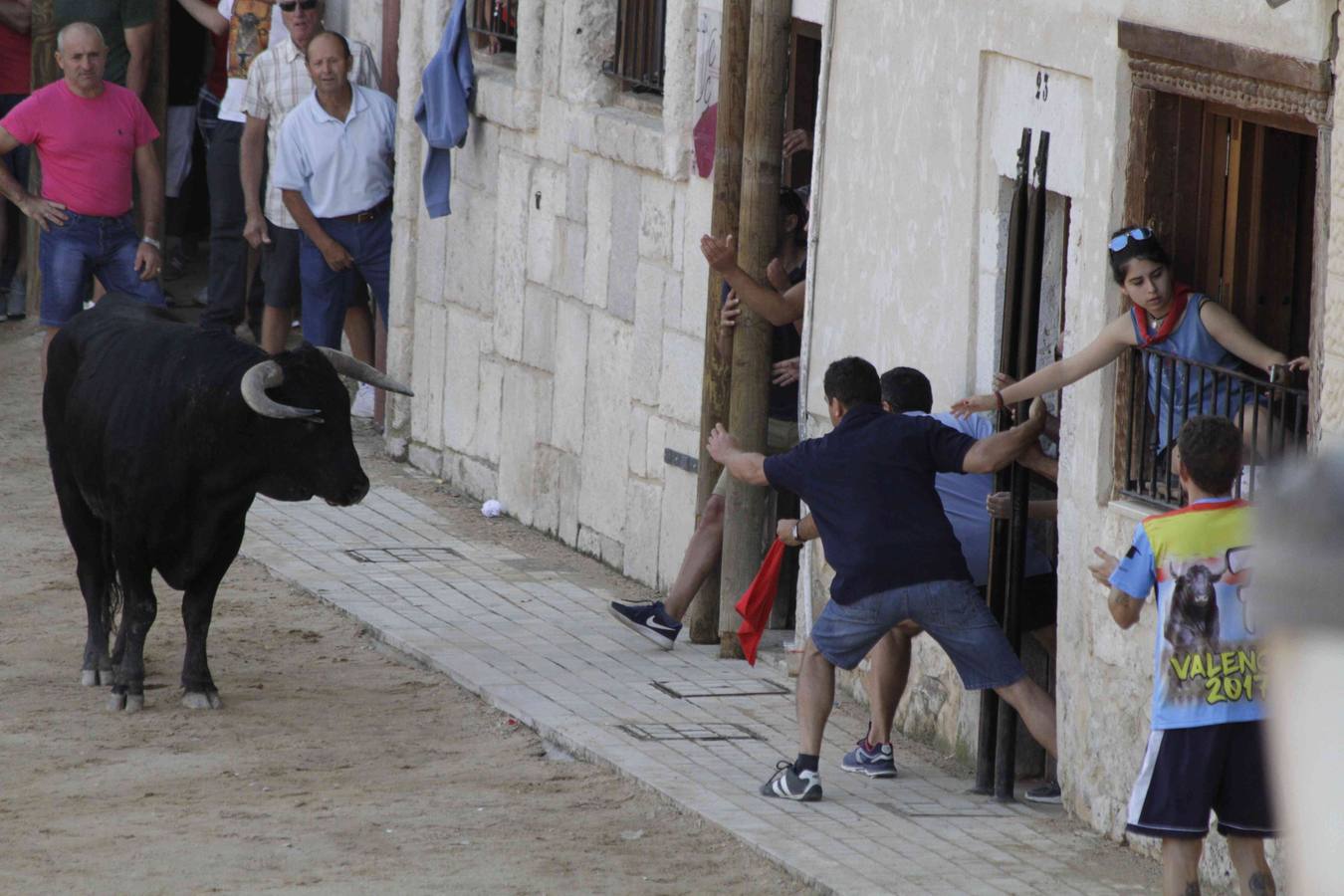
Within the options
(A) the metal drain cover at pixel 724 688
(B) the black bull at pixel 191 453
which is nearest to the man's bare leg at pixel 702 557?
(A) the metal drain cover at pixel 724 688

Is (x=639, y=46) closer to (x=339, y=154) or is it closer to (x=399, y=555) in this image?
(x=339, y=154)

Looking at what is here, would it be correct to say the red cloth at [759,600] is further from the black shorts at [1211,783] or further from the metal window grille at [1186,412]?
the black shorts at [1211,783]

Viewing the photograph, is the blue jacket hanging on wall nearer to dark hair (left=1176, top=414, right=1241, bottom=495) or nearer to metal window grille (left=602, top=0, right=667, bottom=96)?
metal window grille (left=602, top=0, right=667, bottom=96)

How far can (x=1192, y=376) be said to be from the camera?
612 cm

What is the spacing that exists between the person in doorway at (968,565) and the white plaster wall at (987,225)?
267 mm

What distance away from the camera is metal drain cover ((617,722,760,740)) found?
757 centimetres

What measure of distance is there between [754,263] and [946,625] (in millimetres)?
2399

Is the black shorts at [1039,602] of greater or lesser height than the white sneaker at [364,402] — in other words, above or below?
above

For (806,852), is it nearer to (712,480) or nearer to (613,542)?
(712,480)

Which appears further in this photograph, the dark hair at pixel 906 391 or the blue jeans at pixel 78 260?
the blue jeans at pixel 78 260

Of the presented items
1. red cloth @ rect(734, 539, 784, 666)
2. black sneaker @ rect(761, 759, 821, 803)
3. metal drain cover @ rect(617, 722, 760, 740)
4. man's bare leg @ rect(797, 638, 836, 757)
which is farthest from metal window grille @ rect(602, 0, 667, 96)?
black sneaker @ rect(761, 759, 821, 803)

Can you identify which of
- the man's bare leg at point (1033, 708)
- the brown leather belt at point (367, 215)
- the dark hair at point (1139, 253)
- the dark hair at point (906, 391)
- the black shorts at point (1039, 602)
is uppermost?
the dark hair at point (1139, 253)

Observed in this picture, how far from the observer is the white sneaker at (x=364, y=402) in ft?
A: 42.9

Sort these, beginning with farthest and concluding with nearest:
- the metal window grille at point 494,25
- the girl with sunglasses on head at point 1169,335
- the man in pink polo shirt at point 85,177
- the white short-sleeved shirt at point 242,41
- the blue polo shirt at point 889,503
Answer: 1. the white short-sleeved shirt at point 242,41
2. the metal window grille at point 494,25
3. the man in pink polo shirt at point 85,177
4. the blue polo shirt at point 889,503
5. the girl with sunglasses on head at point 1169,335
